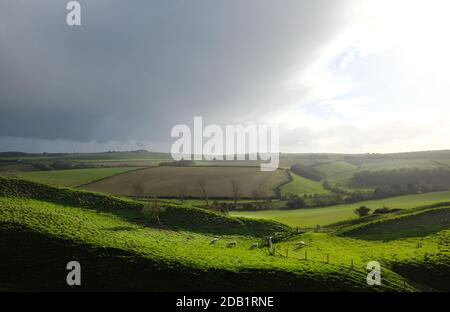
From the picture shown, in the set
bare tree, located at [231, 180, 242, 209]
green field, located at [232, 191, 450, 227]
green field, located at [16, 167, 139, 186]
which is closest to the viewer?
green field, located at [232, 191, 450, 227]

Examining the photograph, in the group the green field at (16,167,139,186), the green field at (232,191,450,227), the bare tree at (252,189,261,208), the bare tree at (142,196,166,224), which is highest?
the green field at (16,167,139,186)

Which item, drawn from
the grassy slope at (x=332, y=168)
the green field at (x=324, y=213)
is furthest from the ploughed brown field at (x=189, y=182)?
the grassy slope at (x=332, y=168)

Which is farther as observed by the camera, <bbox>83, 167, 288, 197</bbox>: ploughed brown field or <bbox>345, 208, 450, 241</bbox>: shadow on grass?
<bbox>83, 167, 288, 197</bbox>: ploughed brown field

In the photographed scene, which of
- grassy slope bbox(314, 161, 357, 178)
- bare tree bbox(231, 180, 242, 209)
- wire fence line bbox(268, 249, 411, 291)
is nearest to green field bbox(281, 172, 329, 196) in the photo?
bare tree bbox(231, 180, 242, 209)

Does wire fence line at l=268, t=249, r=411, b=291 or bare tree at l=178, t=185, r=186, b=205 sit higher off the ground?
bare tree at l=178, t=185, r=186, b=205

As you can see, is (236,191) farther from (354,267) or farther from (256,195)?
(354,267)

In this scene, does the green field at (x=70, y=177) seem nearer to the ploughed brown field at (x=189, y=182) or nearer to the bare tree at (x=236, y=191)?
the ploughed brown field at (x=189, y=182)

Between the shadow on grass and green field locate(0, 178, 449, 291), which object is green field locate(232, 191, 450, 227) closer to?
the shadow on grass

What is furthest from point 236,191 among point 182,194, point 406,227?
point 406,227
